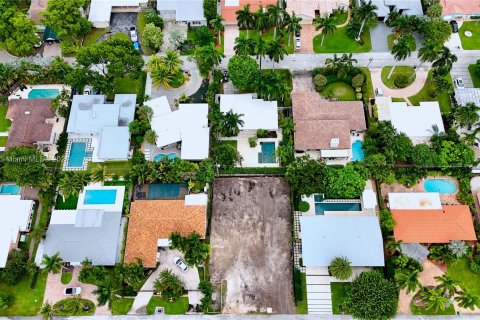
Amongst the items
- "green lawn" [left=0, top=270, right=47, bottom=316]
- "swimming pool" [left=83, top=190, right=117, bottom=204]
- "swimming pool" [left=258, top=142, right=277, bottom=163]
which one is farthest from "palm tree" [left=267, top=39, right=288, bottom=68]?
"green lawn" [left=0, top=270, right=47, bottom=316]

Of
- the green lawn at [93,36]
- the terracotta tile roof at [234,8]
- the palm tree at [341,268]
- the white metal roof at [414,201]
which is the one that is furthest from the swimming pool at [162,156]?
the white metal roof at [414,201]

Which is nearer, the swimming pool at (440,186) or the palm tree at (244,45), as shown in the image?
the swimming pool at (440,186)

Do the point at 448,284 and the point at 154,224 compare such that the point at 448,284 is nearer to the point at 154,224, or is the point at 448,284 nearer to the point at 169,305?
the point at 169,305

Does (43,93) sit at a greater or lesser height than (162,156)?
greater

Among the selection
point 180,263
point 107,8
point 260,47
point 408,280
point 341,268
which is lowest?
point 408,280

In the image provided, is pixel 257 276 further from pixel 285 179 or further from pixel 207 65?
pixel 207 65

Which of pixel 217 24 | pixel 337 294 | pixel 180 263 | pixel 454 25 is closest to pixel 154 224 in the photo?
pixel 180 263

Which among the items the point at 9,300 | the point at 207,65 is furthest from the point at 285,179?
the point at 9,300

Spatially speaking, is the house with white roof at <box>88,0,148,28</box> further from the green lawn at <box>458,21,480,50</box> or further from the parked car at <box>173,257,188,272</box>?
the green lawn at <box>458,21,480,50</box>

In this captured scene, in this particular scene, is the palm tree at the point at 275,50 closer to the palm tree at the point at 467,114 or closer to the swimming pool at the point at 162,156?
the swimming pool at the point at 162,156
